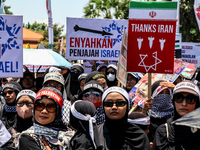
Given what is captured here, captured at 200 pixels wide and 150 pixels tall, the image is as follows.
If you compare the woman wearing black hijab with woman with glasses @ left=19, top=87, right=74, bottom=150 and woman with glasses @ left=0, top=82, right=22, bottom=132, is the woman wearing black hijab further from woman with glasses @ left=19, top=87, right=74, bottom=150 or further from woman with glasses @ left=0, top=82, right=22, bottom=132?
woman with glasses @ left=0, top=82, right=22, bottom=132

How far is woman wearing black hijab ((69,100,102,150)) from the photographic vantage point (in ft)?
9.25

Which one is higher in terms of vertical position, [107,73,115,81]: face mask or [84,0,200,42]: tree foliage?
[84,0,200,42]: tree foliage

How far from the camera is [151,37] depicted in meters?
4.05

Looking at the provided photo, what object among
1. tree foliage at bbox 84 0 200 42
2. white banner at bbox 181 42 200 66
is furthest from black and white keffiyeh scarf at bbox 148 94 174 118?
tree foliage at bbox 84 0 200 42

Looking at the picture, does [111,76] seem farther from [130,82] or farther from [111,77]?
[130,82]

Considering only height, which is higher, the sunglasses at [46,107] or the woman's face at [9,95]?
the sunglasses at [46,107]

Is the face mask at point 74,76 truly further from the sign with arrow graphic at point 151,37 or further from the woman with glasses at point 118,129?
the woman with glasses at point 118,129

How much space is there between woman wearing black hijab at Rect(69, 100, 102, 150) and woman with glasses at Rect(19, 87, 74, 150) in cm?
15

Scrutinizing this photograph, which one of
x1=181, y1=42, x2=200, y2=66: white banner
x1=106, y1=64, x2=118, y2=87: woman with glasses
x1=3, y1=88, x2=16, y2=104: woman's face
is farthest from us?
x1=181, y1=42, x2=200, y2=66: white banner

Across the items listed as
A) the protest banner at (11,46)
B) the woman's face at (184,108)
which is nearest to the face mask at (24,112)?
the protest banner at (11,46)

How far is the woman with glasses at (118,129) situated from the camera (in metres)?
3.02

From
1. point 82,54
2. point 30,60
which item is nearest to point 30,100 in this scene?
point 30,60

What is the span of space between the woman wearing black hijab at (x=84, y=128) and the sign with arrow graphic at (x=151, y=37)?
49.8 inches

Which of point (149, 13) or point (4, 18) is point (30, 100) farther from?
point (149, 13)
